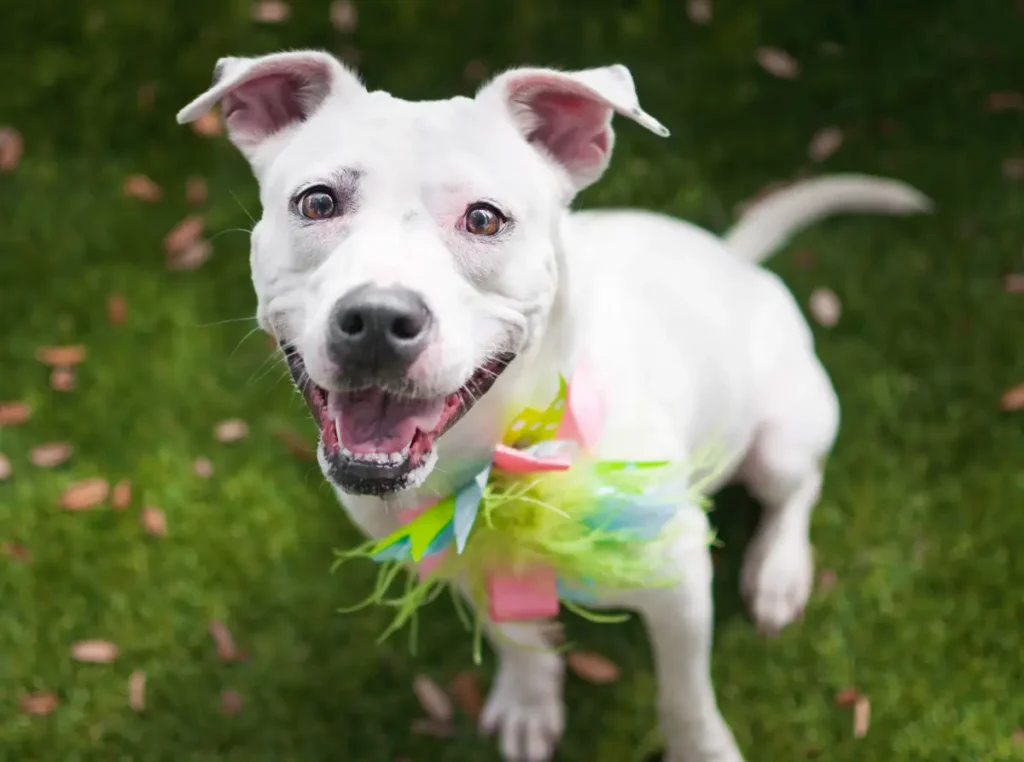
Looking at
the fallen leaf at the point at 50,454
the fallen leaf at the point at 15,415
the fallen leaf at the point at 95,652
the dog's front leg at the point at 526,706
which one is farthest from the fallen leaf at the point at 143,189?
the dog's front leg at the point at 526,706

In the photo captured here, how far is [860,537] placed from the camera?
3.28 m

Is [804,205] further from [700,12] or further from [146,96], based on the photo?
[146,96]

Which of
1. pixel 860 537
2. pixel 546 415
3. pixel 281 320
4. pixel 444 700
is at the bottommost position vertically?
pixel 444 700

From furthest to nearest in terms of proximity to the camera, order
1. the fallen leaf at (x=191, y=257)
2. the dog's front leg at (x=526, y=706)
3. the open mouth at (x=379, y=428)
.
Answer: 1. the fallen leaf at (x=191, y=257)
2. the dog's front leg at (x=526, y=706)
3. the open mouth at (x=379, y=428)

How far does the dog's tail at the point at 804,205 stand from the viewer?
11.0 feet

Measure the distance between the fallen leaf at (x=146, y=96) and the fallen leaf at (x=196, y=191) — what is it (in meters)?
0.45

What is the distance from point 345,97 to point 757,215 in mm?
1773

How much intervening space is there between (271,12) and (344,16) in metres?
0.34

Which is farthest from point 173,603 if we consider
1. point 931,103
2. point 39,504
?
point 931,103

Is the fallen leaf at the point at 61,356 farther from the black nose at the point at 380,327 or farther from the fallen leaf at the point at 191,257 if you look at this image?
the black nose at the point at 380,327

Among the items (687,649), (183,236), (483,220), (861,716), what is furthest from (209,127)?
(861,716)

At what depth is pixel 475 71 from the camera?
175 inches

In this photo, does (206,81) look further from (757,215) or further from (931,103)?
(931,103)

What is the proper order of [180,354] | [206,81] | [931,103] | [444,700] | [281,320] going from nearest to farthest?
[281,320]
[444,700]
[180,354]
[931,103]
[206,81]
